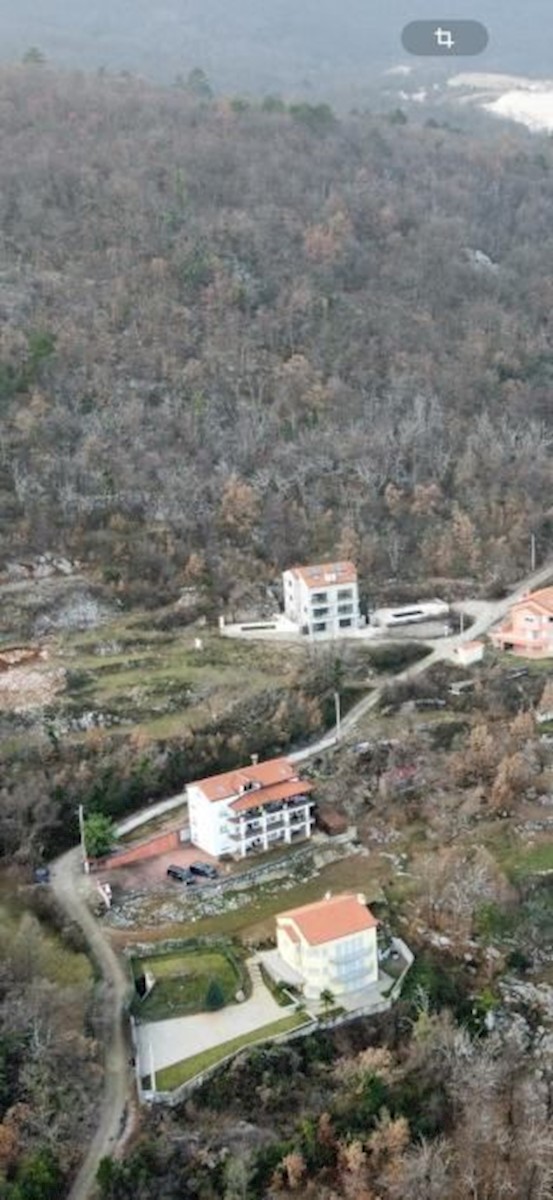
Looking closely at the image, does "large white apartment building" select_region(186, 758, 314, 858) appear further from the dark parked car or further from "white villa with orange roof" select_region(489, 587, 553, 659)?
"white villa with orange roof" select_region(489, 587, 553, 659)

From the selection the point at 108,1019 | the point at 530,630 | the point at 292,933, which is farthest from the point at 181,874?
the point at 530,630

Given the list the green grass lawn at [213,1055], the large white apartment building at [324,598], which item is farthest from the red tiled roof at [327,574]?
the green grass lawn at [213,1055]

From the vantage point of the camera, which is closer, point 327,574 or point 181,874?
point 181,874

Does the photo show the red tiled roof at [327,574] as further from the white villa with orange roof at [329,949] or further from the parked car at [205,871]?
the white villa with orange roof at [329,949]

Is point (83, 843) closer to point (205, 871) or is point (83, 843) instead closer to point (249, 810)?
point (205, 871)

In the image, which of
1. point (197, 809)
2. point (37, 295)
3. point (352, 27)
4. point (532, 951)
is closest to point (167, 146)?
point (37, 295)
